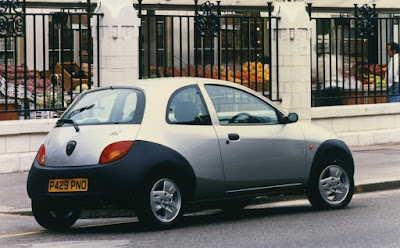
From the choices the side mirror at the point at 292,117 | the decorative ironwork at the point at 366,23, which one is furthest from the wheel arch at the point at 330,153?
the decorative ironwork at the point at 366,23

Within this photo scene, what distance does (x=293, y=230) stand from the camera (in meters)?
10.0

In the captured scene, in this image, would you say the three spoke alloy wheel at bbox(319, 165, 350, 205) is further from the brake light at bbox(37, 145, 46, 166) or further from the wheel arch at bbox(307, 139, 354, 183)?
the brake light at bbox(37, 145, 46, 166)

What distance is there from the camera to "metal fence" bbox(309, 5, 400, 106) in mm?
19625

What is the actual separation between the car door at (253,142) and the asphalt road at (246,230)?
426 mm

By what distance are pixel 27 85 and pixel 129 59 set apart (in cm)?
162

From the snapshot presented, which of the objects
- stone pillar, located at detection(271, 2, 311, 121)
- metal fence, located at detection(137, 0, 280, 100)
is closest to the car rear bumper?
metal fence, located at detection(137, 0, 280, 100)

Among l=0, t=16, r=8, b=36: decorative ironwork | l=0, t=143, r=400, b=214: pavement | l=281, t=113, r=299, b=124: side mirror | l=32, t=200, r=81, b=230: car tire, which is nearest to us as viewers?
l=32, t=200, r=81, b=230: car tire

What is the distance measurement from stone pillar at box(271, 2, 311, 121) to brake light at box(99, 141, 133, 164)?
30.2 ft

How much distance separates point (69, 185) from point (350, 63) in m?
10.9

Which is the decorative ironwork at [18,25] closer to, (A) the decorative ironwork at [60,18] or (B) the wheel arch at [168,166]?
(A) the decorative ironwork at [60,18]

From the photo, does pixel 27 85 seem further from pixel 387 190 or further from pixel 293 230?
pixel 293 230

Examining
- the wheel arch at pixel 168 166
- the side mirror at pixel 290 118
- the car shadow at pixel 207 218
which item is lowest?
A: the car shadow at pixel 207 218

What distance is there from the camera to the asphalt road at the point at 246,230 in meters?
9.30

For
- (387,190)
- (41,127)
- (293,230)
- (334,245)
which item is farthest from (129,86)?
(41,127)
